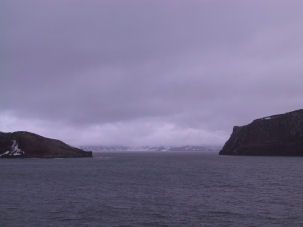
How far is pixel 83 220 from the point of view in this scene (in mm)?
40500

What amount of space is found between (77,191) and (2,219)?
76.1ft

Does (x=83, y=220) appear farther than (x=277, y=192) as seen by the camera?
No

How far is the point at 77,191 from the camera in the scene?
63812mm

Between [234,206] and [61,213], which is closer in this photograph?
[61,213]

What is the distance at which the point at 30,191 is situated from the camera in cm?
6359

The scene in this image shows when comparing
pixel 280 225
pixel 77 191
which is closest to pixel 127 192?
pixel 77 191

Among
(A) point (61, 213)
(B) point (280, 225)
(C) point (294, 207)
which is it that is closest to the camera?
(B) point (280, 225)

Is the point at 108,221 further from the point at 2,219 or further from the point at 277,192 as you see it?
the point at 277,192

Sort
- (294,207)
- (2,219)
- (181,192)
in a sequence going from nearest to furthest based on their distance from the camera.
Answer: (2,219)
(294,207)
(181,192)

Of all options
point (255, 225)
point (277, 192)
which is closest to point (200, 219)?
point (255, 225)

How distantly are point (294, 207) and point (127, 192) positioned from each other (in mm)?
25252

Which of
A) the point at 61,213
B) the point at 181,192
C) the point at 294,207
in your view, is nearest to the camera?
the point at 61,213

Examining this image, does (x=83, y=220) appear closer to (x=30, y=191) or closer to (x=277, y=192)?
(x=30, y=191)

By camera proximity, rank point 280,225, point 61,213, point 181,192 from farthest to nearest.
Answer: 1. point 181,192
2. point 61,213
3. point 280,225
